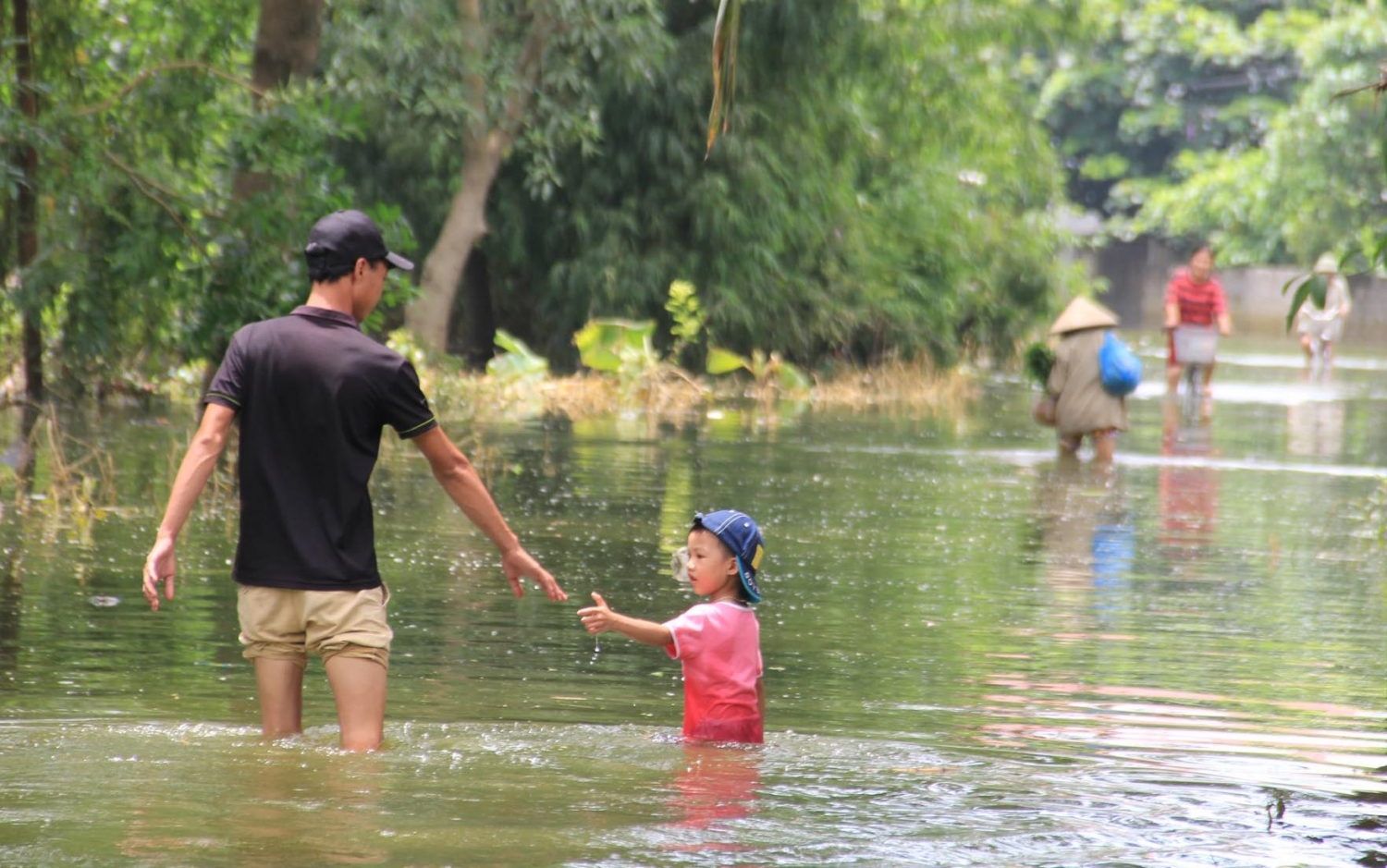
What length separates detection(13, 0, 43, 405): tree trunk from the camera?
13.8m

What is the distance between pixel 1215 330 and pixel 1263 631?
18.4 metres

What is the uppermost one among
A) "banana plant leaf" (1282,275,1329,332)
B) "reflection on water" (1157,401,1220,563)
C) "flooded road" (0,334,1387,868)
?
"banana plant leaf" (1282,275,1329,332)

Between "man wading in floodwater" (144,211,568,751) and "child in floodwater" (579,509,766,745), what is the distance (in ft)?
2.47

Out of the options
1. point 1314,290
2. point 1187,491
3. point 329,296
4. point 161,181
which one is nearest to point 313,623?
point 329,296

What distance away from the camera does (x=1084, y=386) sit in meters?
18.6

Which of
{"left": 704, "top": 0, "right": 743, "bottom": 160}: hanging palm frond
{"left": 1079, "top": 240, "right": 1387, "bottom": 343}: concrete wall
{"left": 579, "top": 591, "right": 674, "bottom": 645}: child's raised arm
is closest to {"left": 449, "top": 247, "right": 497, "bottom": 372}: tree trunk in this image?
{"left": 579, "top": 591, "right": 674, "bottom": 645}: child's raised arm

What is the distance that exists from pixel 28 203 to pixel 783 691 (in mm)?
8471

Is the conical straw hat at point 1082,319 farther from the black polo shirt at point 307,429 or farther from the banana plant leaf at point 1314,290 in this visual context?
the banana plant leaf at point 1314,290

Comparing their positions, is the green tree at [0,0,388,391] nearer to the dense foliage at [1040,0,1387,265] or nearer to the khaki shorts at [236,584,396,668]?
the khaki shorts at [236,584,396,668]

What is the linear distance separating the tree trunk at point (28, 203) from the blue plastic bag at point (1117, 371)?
843 centimetres

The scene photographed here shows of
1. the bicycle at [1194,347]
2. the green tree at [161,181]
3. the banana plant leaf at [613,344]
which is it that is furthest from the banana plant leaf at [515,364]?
the green tree at [161,181]

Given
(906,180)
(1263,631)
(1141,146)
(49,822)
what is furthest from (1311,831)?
(1141,146)

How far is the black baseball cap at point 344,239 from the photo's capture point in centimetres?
648

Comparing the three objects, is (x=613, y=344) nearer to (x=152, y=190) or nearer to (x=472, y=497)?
(x=152, y=190)
